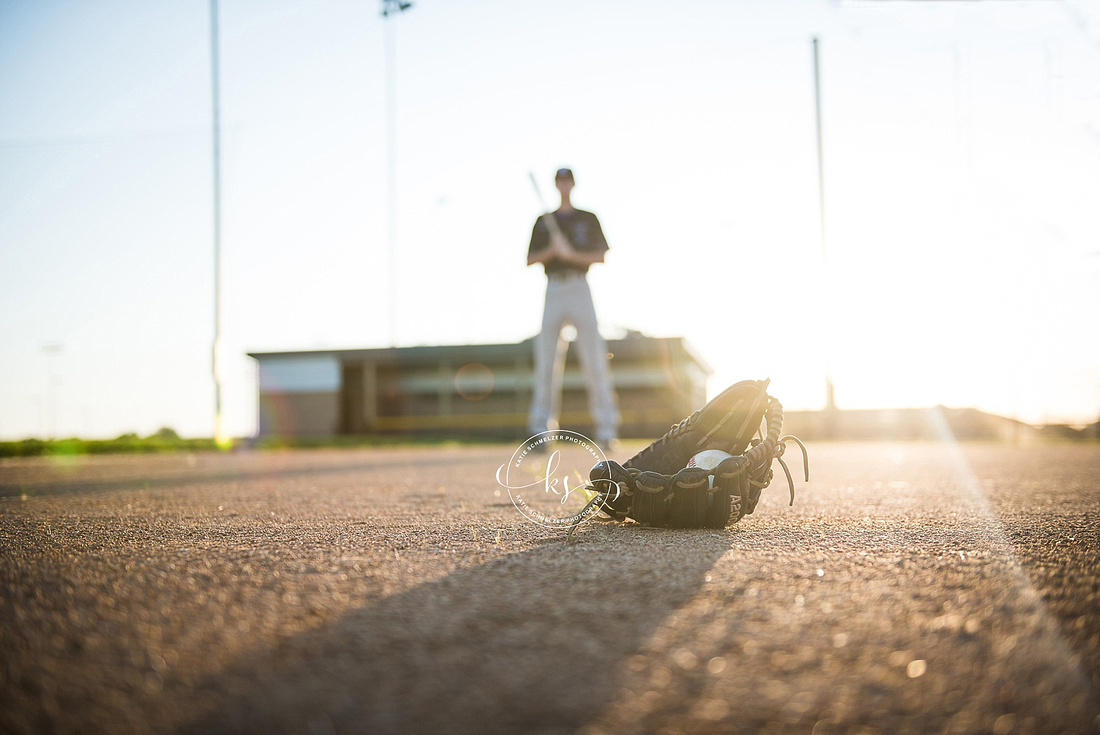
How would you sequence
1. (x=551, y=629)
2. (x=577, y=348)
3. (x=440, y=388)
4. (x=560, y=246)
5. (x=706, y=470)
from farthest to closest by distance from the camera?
1. (x=440, y=388)
2. (x=577, y=348)
3. (x=560, y=246)
4. (x=706, y=470)
5. (x=551, y=629)

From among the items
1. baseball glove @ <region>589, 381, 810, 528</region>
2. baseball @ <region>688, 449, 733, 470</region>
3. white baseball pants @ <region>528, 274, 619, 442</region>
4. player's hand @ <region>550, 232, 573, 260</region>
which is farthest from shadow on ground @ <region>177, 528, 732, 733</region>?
white baseball pants @ <region>528, 274, 619, 442</region>

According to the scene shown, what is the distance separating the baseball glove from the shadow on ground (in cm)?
65

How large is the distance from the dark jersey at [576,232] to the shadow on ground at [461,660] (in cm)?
492

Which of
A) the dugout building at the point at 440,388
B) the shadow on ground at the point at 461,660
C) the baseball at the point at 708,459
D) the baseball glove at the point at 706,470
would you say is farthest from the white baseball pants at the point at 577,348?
the dugout building at the point at 440,388

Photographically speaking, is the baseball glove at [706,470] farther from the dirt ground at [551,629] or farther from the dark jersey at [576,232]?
the dark jersey at [576,232]

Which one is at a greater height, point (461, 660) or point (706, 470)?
point (706, 470)

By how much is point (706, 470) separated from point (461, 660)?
128cm

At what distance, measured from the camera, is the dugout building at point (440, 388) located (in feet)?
73.0

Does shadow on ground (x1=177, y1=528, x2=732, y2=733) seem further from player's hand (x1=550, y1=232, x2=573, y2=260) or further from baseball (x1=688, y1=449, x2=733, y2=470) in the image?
player's hand (x1=550, y1=232, x2=573, y2=260)

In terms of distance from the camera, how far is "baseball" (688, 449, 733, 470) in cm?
219

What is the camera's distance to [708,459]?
2201mm

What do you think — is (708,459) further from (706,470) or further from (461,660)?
(461,660)

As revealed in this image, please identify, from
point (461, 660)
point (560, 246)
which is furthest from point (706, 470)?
point (560, 246)

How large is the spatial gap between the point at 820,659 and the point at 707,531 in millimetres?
1123
